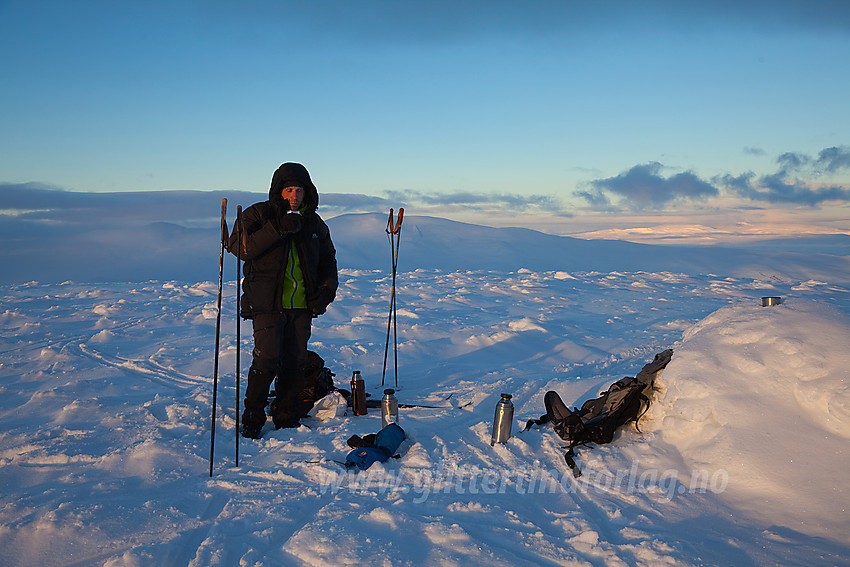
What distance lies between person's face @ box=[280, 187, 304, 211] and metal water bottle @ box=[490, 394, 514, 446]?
8.23 feet

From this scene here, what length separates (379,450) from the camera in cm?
396

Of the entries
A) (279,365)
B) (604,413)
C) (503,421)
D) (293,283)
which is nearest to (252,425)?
(279,365)

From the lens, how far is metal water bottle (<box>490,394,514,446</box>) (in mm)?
4293

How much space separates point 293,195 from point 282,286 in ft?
2.74

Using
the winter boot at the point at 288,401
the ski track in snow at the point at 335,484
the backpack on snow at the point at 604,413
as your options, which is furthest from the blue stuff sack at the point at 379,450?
the backpack on snow at the point at 604,413

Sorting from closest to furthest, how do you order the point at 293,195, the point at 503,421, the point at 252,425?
the point at 503,421
the point at 252,425
the point at 293,195

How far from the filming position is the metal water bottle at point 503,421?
429cm

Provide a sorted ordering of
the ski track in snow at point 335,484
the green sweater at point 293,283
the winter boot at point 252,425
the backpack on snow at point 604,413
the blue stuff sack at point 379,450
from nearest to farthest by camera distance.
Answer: the ski track in snow at point 335,484
the blue stuff sack at point 379,450
the backpack on snow at point 604,413
the winter boot at point 252,425
the green sweater at point 293,283

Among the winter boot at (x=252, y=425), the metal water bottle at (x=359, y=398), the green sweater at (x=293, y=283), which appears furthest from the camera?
the metal water bottle at (x=359, y=398)

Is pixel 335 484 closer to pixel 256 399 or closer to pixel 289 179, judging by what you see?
pixel 256 399

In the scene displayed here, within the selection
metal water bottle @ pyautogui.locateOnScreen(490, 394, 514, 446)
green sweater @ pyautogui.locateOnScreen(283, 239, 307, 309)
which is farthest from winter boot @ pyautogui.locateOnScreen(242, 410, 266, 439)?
metal water bottle @ pyautogui.locateOnScreen(490, 394, 514, 446)

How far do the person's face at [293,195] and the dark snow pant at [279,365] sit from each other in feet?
3.15

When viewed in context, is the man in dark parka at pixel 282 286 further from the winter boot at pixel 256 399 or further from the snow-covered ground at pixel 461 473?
the snow-covered ground at pixel 461 473

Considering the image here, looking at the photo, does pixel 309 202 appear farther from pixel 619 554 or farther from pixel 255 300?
pixel 619 554
